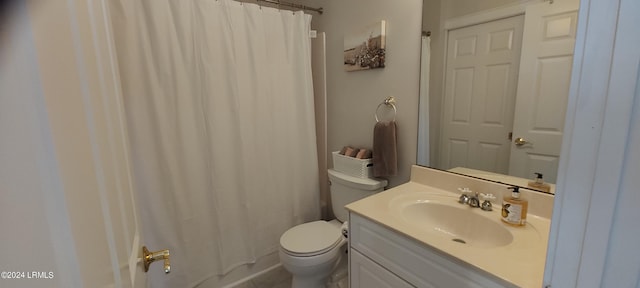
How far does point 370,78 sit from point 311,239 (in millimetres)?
1097

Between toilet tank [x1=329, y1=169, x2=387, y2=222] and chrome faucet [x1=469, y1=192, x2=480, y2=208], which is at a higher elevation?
chrome faucet [x1=469, y1=192, x2=480, y2=208]

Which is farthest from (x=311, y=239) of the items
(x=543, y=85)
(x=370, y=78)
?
(x=543, y=85)

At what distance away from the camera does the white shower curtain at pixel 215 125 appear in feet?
4.61

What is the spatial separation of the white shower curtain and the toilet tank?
0.30 metres

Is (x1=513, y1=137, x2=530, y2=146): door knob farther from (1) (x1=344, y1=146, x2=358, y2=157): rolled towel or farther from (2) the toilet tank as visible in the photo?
(1) (x1=344, y1=146, x2=358, y2=157): rolled towel

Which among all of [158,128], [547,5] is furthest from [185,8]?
[547,5]

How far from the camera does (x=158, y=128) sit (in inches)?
57.1

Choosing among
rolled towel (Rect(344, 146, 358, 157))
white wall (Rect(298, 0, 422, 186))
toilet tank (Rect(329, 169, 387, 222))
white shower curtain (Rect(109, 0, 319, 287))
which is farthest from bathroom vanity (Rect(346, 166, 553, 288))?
white shower curtain (Rect(109, 0, 319, 287))

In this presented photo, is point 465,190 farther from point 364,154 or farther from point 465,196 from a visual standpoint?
point 364,154

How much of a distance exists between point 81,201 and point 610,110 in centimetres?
69

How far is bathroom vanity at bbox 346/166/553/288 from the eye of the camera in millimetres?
791

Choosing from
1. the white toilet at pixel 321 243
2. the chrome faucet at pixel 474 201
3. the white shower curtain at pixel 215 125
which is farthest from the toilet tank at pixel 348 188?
the chrome faucet at pixel 474 201

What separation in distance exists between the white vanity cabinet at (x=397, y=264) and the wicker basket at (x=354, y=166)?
537 millimetres

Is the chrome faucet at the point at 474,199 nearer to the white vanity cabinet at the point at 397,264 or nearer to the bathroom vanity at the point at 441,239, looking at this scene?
the bathroom vanity at the point at 441,239
